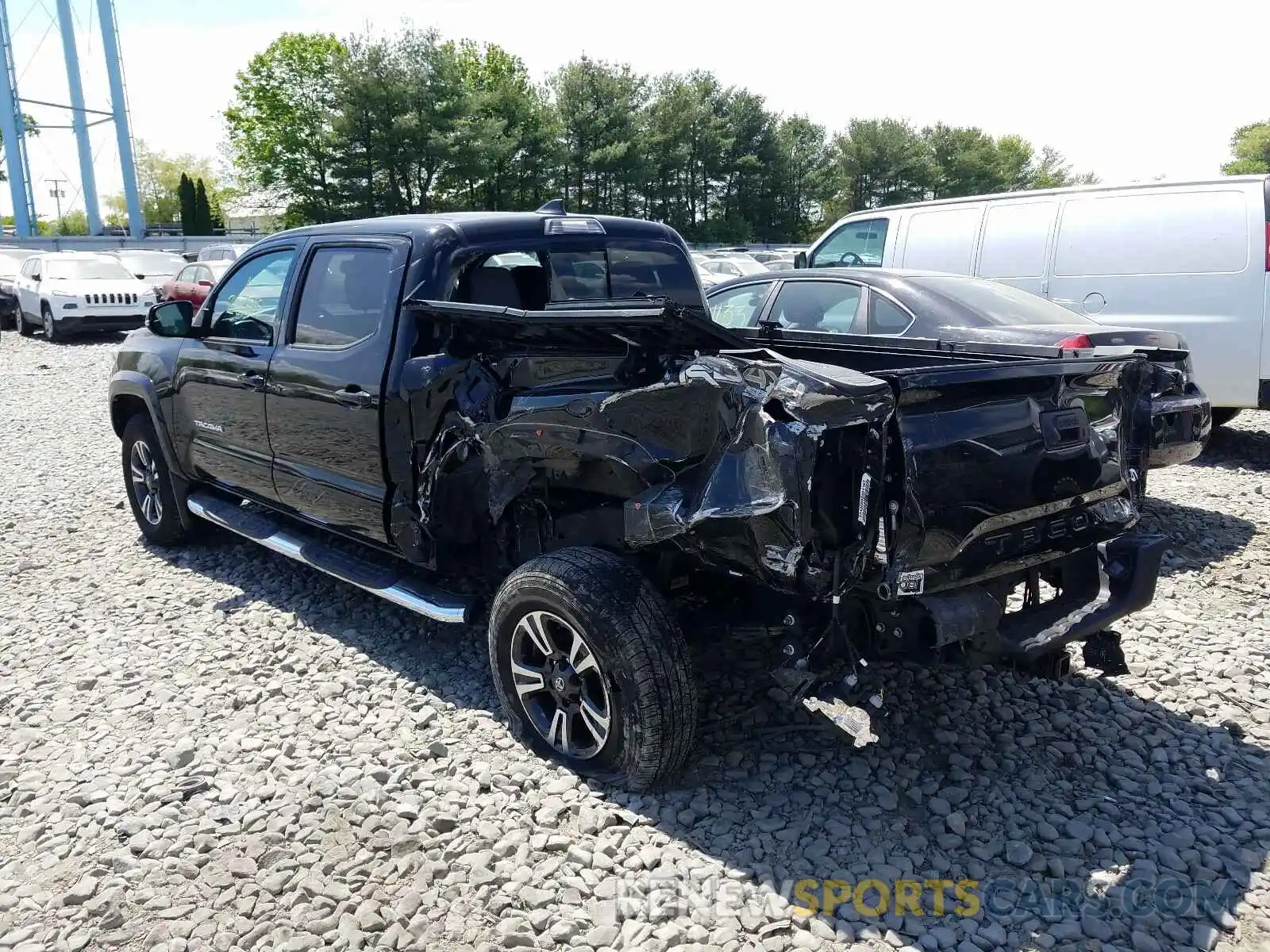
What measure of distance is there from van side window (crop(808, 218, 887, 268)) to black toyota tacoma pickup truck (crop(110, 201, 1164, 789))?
17.0ft

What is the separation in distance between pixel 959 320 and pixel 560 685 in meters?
3.87

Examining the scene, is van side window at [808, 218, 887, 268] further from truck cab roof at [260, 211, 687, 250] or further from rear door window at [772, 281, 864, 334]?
truck cab roof at [260, 211, 687, 250]

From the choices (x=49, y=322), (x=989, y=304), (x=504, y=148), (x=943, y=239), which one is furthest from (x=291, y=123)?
(x=989, y=304)

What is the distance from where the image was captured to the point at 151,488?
614 centimetres

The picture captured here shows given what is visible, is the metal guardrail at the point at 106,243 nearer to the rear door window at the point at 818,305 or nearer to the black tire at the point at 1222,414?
the rear door window at the point at 818,305

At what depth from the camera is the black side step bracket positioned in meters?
3.96

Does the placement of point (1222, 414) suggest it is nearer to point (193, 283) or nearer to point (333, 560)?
point (333, 560)

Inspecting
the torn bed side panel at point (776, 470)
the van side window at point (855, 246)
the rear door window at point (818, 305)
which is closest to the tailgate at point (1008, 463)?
the torn bed side panel at point (776, 470)

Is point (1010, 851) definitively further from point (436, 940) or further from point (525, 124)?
point (525, 124)

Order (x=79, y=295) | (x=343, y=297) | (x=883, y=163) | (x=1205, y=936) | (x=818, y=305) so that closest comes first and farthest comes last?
(x=1205, y=936)
(x=343, y=297)
(x=818, y=305)
(x=79, y=295)
(x=883, y=163)

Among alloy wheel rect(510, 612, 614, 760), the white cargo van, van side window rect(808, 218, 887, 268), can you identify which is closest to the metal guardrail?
van side window rect(808, 218, 887, 268)

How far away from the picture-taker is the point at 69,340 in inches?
748

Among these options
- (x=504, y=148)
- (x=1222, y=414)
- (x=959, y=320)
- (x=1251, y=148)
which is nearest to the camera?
(x=959, y=320)

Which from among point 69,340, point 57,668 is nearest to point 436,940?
point 57,668
